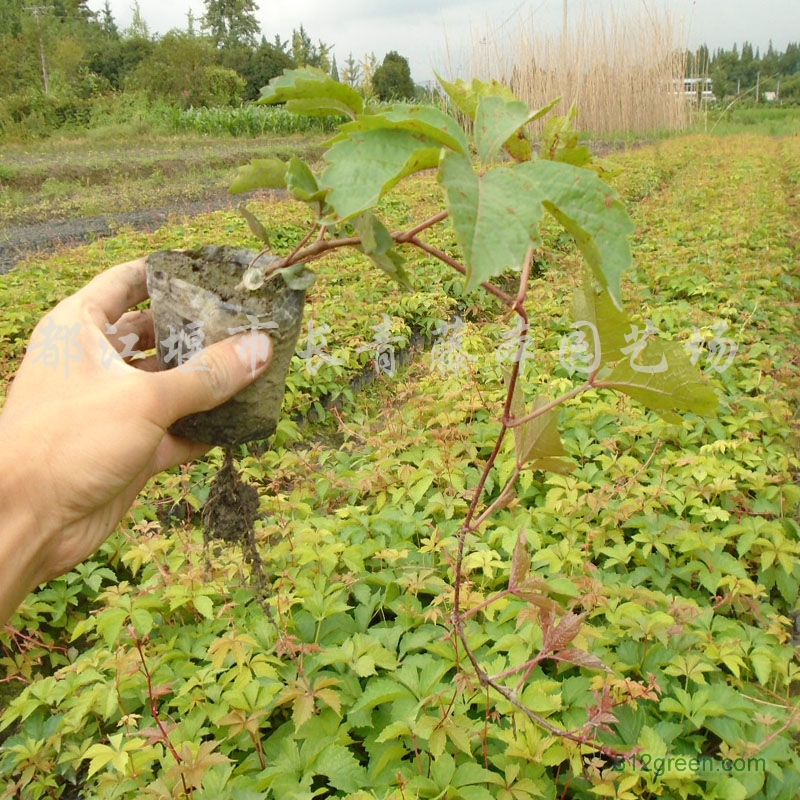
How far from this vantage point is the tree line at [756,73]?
4691 centimetres

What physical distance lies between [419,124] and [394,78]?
3159 centimetres

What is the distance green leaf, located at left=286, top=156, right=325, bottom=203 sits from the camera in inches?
29.4

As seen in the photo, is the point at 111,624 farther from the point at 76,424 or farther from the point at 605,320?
the point at 605,320

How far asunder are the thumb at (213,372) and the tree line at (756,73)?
45257 millimetres

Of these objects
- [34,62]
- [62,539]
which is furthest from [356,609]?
[34,62]

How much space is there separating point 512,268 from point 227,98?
28.7 metres

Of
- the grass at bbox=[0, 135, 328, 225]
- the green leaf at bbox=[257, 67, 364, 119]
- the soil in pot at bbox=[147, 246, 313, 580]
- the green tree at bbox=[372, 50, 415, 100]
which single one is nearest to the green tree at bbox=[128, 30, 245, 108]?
the green tree at bbox=[372, 50, 415, 100]

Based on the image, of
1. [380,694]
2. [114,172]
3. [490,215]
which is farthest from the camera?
[114,172]

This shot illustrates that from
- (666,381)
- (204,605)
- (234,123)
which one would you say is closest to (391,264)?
(666,381)

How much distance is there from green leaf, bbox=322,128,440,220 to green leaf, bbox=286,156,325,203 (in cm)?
10

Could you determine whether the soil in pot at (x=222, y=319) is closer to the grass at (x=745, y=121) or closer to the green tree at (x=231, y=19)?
the grass at (x=745, y=121)

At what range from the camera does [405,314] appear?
15.4ft

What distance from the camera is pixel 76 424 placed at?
1.20 metres

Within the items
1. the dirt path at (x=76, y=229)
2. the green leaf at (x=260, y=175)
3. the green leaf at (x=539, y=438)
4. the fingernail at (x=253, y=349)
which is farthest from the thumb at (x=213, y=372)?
the dirt path at (x=76, y=229)
